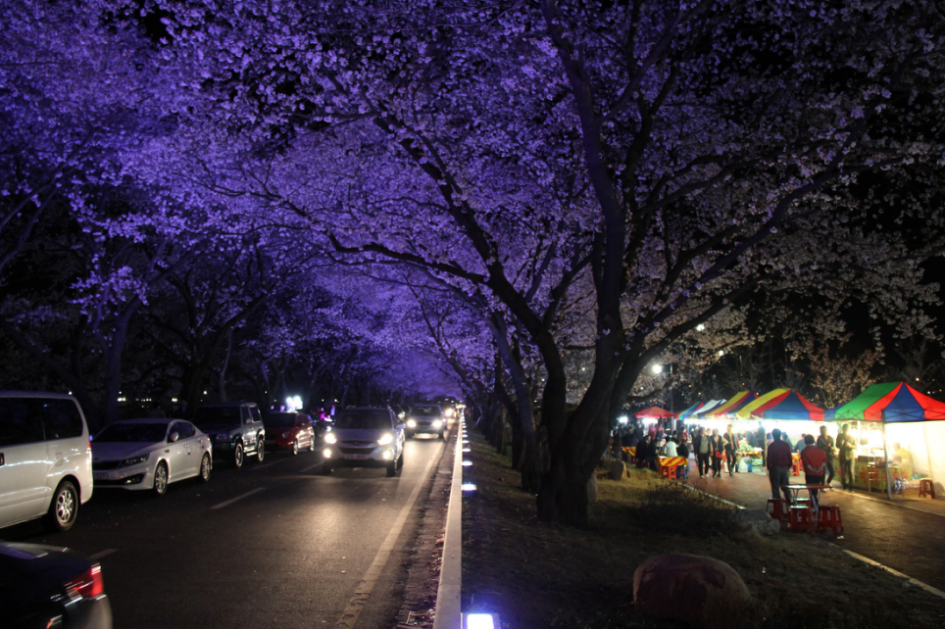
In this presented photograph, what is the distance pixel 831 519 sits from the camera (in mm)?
12883

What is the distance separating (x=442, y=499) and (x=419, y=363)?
2141 inches

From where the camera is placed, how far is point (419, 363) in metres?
68.6

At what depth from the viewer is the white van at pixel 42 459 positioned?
8.83m

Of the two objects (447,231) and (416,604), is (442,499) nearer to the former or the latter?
(447,231)

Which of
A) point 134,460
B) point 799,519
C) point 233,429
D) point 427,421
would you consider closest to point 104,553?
point 134,460

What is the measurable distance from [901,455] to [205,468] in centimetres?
1793

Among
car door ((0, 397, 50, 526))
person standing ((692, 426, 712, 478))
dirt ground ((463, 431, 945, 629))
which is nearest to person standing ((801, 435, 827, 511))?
dirt ground ((463, 431, 945, 629))

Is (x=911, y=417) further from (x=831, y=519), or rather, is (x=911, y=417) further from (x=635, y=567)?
(x=635, y=567)

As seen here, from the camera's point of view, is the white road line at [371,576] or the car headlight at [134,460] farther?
the car headlight at [134,460]

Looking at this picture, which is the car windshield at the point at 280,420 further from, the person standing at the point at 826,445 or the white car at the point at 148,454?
the person standing at the point at 826,445

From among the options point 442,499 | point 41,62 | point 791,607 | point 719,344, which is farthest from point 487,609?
point 719,344

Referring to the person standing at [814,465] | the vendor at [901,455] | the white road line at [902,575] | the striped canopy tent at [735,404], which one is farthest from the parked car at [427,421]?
the white road line at [902,575]

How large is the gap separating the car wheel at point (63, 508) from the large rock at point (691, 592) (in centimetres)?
774

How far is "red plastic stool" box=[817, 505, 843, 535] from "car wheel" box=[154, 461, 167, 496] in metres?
12.4
